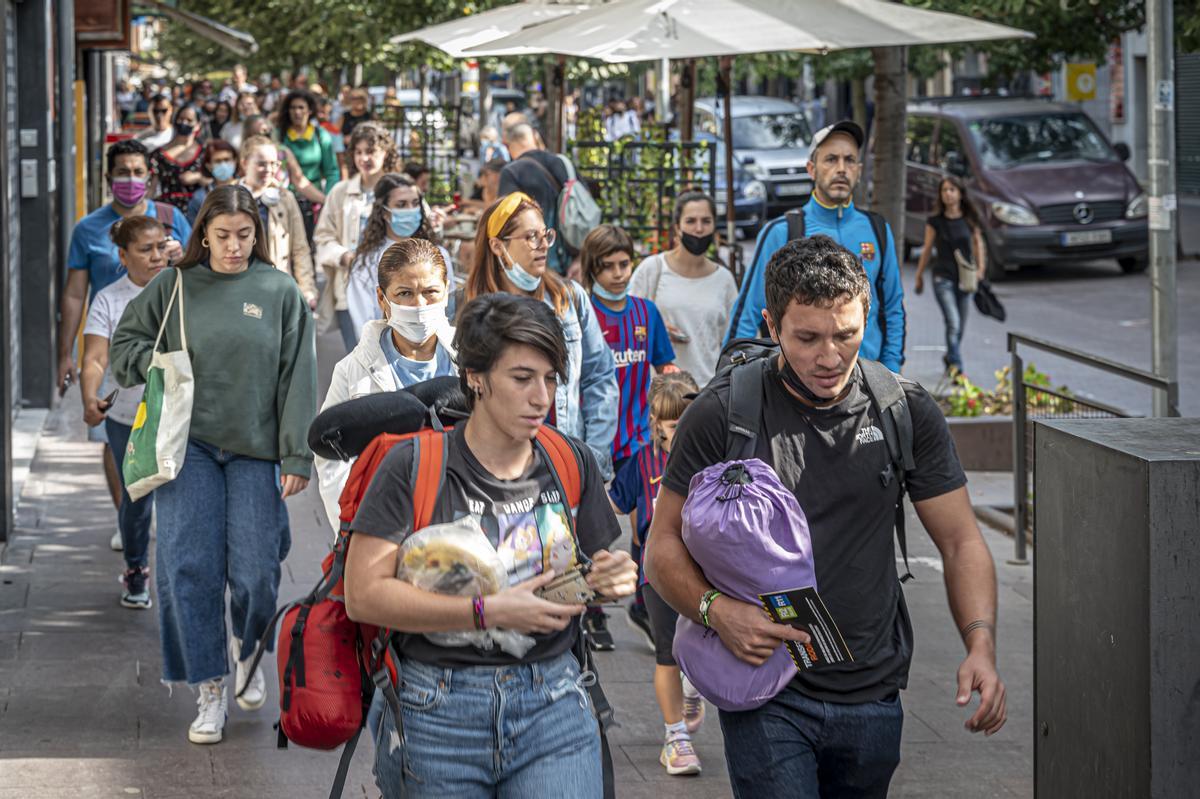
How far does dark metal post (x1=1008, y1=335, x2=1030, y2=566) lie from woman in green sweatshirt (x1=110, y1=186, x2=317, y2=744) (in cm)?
439

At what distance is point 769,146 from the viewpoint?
28797mm

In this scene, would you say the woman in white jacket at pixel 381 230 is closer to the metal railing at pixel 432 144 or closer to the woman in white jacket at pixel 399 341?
the woman in white jacket at pixel 399 341

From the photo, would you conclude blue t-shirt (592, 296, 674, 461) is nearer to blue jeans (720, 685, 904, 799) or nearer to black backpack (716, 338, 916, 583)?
black backpack (716, 338, 916, 583)

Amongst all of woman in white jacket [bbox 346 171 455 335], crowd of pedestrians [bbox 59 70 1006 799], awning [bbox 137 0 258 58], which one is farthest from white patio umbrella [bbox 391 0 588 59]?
awning [bbox 137 0 258 58]

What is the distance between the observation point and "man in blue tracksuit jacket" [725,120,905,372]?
7062mm

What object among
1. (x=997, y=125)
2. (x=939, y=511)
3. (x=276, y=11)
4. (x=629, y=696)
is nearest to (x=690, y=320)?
(x=629, y=696)

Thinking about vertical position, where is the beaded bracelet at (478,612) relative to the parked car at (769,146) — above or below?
below

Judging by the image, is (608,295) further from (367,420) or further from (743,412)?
(743,412)

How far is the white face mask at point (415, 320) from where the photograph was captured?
17.9ft

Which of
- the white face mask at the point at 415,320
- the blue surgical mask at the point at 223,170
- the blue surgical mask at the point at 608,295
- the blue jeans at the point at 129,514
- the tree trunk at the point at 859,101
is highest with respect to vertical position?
the tree trunk at the point at 859,101

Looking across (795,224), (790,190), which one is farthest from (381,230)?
(790,190)

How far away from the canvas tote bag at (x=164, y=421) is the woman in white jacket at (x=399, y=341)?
791mm

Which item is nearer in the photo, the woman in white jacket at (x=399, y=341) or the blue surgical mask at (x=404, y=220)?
the woman in white jacket at (x=399, y=341)

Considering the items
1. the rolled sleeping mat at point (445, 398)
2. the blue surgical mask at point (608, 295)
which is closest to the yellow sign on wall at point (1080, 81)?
the blue surgical mask at point (608, 295)
